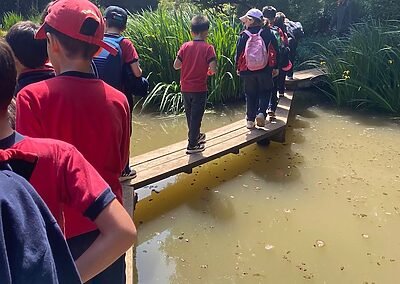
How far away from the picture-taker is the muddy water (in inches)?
151

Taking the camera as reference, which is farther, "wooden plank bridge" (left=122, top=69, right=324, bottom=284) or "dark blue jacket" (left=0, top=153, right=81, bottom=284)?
"wooden plank bridge" (left=122, top=69, right=324, bottom=284)

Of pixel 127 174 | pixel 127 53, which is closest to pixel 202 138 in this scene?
pixel 127 174

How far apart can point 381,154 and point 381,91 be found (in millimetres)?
2346

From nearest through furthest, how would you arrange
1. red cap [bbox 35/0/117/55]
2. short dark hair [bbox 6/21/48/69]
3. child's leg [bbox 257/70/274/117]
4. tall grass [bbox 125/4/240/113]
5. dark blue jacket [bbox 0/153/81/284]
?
dark blue jacket [bbox 0/153/81/284], red cap [bbox 35/0/117/55], short dark hair [bbox 6/21/48/69], child's leg [bbox 257/70/274/117], tall grass [bbox 125/4/240/113]

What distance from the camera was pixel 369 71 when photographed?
8477 millimetres

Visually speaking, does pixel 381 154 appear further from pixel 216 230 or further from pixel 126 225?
pixel 126 225

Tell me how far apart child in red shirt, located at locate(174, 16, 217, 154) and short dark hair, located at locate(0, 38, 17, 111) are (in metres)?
4.01

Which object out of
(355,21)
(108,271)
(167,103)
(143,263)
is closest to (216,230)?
(143,263)

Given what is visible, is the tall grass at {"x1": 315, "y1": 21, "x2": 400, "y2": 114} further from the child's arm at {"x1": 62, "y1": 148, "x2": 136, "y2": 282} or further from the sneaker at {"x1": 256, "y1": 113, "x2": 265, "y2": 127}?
the child's arm at {"x1": 62, "y1": 148, "x2": 136, "y2": 282}

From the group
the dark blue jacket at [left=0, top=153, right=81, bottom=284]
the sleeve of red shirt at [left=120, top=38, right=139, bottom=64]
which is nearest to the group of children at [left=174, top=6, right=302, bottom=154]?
the sleeve of red shirt at [left=120, top=38, right=139, bottom=64]

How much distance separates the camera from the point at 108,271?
1.93 meters

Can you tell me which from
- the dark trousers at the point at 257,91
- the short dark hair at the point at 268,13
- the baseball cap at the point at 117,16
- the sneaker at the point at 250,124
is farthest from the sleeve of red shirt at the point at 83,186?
the short dark hair at the point at 268,13

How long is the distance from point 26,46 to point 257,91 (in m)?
4.01

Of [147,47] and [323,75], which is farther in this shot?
[323,75]
